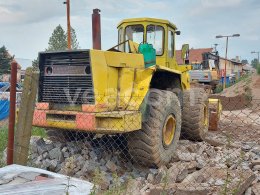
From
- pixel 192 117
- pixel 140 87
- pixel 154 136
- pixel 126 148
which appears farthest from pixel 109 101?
pixel 192 117

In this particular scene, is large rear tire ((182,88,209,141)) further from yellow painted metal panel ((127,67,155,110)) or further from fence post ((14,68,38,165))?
fence post ((14,68,38,165))

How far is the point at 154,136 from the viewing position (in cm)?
514

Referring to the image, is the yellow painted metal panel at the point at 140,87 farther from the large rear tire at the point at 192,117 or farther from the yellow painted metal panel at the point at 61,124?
the large rear tire at the point at 192,117

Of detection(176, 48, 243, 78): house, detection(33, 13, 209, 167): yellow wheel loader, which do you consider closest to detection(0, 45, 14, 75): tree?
detection(176, 48, 243, 78): house

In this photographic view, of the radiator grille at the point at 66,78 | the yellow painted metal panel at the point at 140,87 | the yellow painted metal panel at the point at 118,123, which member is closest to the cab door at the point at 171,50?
the yellow painted metal panel at the point at 140,87

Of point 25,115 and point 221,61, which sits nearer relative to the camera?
point 25,115

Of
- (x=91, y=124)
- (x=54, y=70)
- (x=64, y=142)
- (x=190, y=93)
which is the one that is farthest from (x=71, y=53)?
(x=190, y=93)

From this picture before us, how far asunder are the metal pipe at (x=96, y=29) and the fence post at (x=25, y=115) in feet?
7.34

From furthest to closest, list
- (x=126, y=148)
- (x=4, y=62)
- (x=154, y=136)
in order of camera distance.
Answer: (x=4, y=62)
(x=126, y=148)
(x=154, y=136)

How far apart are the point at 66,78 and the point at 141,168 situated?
1828 mm

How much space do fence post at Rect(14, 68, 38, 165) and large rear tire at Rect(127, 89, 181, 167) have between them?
1716 millimetres

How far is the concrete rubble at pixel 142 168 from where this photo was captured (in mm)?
4250

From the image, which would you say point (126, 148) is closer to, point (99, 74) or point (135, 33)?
point (99, 74)

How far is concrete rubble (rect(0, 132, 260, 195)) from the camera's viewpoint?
13.9ft
